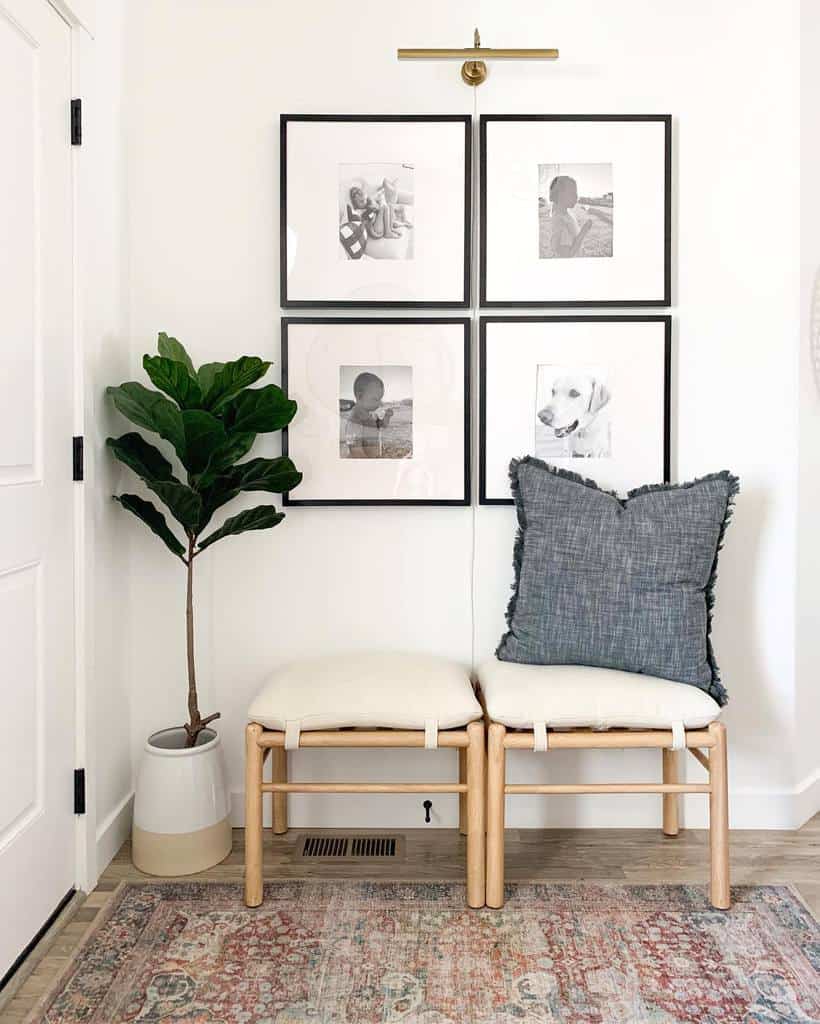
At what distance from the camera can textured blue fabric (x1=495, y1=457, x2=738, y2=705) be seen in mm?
2234

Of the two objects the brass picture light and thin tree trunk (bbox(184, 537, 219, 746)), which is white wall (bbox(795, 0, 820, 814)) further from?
thin tree trunk (bbox(184, 537, 219, 746))

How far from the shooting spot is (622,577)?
2.27 metres

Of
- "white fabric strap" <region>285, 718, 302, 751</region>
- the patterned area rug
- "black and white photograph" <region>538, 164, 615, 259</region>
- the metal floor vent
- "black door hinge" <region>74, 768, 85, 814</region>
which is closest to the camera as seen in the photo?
the patterned area rug

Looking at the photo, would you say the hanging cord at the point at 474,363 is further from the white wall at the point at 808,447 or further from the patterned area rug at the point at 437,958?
the white wall at the point at 808,447

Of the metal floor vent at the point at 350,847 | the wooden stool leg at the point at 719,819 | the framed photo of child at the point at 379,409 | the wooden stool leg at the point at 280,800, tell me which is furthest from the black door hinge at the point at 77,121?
the wooden stool leg at the point at 719,819

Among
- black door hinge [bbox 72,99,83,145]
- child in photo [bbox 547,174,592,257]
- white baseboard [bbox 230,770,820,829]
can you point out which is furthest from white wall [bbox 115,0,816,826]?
black door hinge [bbox 72,99,83,145]

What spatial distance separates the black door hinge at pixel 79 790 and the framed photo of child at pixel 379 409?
893 mm

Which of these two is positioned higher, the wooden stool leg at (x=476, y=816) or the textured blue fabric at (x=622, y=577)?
the textured blue fabric at (x=622, y=577)

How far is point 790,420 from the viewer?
2504 millimetres

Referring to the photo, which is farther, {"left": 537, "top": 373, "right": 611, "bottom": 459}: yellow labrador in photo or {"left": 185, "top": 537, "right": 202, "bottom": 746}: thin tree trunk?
{"left": 537, "top": 373, "right": 611, "bottom": 459}: yellow labrador in photo

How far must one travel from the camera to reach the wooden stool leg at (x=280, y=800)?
2.46 metres

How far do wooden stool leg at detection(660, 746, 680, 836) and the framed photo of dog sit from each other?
30.1 inches

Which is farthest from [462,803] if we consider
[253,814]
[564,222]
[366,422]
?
[564,222]

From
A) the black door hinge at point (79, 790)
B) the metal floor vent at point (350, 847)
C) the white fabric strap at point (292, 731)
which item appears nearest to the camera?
the white fabric strap at point (292, 731)
